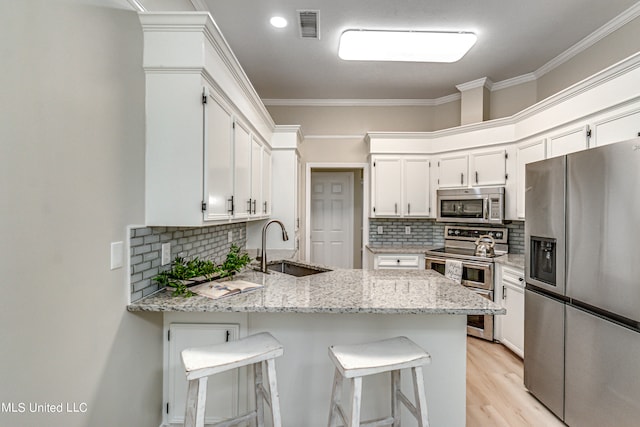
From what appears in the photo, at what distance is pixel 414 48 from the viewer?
8.93 ft

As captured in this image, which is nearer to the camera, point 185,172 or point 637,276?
point 637,276

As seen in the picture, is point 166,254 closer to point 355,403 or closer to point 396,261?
point 355,403

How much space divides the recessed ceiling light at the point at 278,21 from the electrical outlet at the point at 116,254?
7.06 ft

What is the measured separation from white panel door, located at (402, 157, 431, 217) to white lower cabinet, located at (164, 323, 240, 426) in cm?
292

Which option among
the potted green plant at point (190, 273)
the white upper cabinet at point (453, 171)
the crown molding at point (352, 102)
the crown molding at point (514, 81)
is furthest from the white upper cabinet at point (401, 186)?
the potted green plant at point (190, 273)

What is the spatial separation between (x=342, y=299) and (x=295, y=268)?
121cm

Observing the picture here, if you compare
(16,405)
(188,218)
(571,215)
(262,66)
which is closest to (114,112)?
(188,218)

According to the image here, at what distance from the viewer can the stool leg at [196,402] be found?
1.22m

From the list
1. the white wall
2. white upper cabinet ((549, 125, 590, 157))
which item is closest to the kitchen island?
the white wall

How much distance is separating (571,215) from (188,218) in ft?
7.31

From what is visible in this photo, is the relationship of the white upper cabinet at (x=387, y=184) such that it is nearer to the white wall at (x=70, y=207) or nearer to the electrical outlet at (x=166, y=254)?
the electrical outlet at (x=166, y=254)

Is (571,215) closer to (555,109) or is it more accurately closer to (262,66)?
(555,109)

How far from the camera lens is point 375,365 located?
1.29 m

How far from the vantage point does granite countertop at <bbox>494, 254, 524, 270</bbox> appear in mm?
2861
